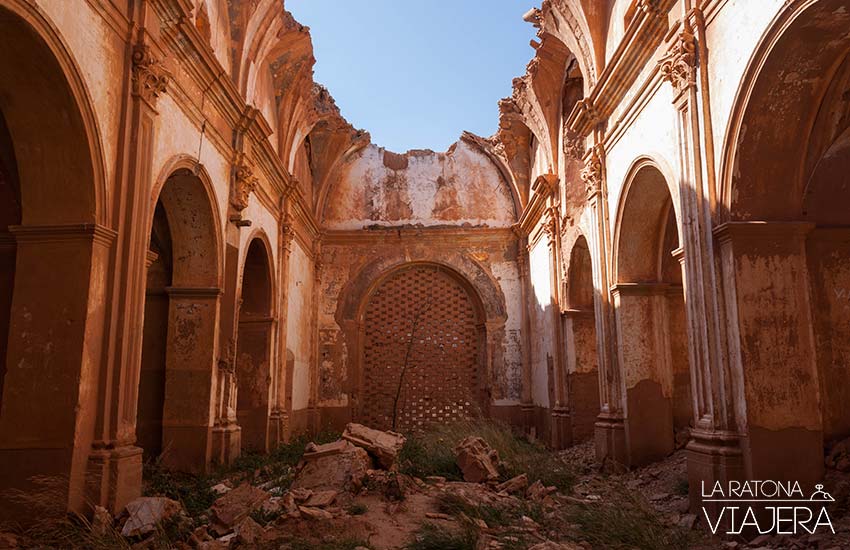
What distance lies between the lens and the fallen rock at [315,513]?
5672mm

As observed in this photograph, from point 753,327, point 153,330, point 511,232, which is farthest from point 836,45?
point 511,232

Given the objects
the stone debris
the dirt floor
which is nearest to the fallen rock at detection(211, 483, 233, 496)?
the dirt floor

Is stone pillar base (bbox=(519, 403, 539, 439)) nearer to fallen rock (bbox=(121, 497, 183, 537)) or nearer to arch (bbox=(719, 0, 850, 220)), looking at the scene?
arch (bbox=(719, 0, 850, 220))

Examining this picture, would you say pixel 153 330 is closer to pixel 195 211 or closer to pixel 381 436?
pixel 195 211

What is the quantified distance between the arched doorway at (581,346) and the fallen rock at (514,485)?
4.13 m

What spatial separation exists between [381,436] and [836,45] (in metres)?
6.41

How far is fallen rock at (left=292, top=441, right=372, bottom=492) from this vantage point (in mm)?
6988

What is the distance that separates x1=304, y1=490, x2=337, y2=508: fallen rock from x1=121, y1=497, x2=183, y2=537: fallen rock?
1.17 meters

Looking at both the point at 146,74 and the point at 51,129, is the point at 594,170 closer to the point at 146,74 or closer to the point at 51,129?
the point at 146,74

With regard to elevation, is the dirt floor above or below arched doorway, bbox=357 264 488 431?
below

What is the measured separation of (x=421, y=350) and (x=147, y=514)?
10.7 metres

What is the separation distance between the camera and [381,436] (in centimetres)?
870

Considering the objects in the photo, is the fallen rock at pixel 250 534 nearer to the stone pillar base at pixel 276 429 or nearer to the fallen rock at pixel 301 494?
the fallen rock at pixel 301 494

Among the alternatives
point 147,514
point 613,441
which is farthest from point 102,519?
point 613,441
